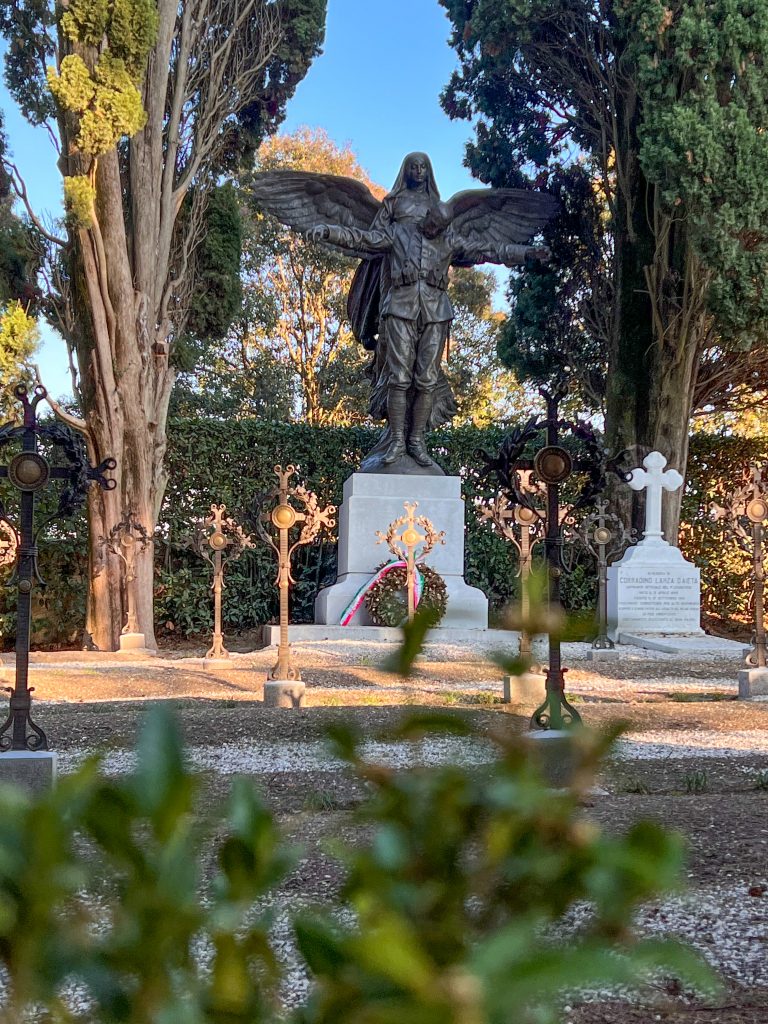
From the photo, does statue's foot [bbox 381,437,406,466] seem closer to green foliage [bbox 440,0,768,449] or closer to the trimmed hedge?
the trimmed hedge

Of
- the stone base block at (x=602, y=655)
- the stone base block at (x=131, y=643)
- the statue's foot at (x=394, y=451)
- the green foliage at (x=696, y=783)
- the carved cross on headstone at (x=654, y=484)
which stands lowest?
the stone base block at (x=131, y=643)

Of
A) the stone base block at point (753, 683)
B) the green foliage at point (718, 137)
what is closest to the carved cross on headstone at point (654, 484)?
the green foliage at point (718, 137)

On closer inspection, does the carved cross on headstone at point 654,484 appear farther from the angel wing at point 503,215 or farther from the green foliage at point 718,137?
the angel wing at point 503,215

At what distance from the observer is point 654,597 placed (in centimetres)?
1307

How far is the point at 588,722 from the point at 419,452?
410 inches

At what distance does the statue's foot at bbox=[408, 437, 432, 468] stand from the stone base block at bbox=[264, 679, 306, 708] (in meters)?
8.72

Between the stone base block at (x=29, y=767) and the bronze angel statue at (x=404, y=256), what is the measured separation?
1081 centimetres

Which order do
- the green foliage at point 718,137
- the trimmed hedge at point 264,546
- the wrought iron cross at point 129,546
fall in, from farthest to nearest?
the trimmed hedge at point 264,546 < the green foliage at point 718,137 < the wrought iron cross at point 129,546

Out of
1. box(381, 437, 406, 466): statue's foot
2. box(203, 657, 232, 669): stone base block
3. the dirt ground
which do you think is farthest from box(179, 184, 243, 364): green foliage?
box(203, 657, 232, 669): stone base block

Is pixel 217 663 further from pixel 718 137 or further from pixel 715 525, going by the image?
pixel 715 525

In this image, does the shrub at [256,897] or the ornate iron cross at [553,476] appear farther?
the ornate iron cross at [553,476]

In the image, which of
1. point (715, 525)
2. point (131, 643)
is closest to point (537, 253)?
point (715, 525)

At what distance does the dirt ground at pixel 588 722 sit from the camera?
2.30 m

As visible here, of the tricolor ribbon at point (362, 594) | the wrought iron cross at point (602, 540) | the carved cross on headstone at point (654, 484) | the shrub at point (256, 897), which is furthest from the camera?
the carved cross on headstone at point (654, 484)
